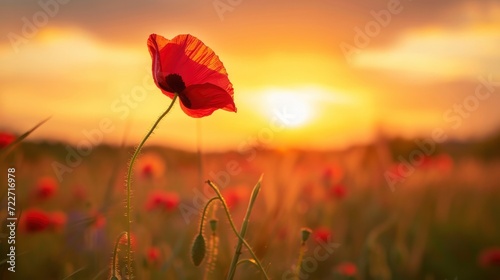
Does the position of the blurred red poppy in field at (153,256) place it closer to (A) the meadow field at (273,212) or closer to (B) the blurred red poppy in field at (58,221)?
(A) the meadow field at (273,212)

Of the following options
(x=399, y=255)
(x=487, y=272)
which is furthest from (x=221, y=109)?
(x=487, y=272)


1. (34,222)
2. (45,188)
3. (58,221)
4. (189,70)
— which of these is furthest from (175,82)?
(45,188)

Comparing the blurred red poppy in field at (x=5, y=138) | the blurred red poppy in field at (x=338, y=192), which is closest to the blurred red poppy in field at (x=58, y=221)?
the blurred red poppy in field at (x=5, y=138)

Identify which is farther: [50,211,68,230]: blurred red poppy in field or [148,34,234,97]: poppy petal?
[50,211,68,230]: blurred red poppy in field

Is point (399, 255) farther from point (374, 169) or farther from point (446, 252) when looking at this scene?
point (446, 252)

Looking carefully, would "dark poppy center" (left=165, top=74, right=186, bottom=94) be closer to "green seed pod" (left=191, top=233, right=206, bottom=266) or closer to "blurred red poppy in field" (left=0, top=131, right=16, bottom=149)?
"green seed pod" (left=191, top=233, right=206, bottom=266)

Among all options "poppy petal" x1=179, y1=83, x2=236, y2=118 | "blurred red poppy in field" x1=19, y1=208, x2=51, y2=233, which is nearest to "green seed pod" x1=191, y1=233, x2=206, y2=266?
"poppy petal" x1=179, y1=83, x2=236, y2=118

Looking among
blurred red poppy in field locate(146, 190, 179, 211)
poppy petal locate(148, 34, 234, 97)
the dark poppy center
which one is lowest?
blurred red poppy in field locate(146, 190, 179, 211)
